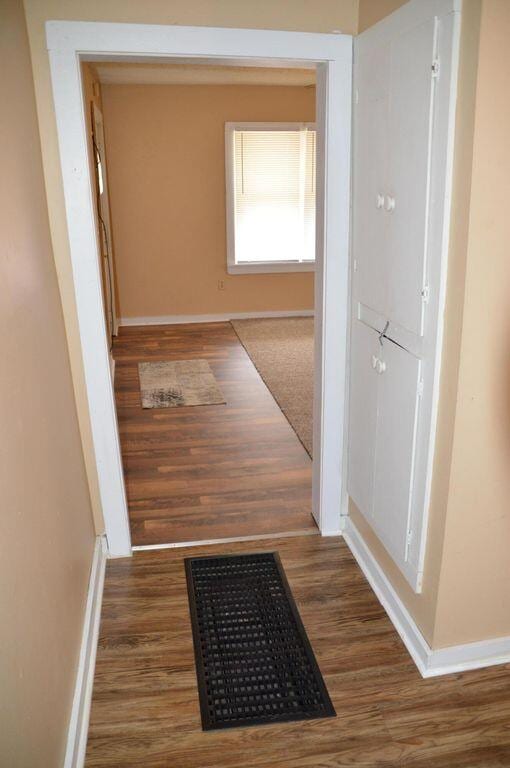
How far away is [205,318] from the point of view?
692 cm

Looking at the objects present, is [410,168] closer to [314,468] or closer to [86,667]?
[314,468]

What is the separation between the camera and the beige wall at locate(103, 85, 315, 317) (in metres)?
6.22

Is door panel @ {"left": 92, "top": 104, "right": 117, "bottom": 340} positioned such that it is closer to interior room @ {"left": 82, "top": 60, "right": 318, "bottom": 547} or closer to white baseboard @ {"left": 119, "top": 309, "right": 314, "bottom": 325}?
interior room @ {"left": 82, "top": 60, "right": 318, "bottom": 547}

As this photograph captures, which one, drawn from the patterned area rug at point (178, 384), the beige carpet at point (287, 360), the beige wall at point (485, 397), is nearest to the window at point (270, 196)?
the beige carpet at point (287, 360)

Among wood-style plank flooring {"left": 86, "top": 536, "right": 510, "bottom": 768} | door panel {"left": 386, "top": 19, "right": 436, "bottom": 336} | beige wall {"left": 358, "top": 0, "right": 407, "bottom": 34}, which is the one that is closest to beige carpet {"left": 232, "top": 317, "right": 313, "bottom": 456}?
wood-style plank flooring {"left": 86, "top": 536, "right": 510, "bottom": 768}

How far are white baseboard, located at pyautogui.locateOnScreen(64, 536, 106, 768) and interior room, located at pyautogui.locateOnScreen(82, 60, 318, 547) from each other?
1.93 meters

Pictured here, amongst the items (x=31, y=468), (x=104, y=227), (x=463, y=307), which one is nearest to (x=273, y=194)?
(x=104, y=227)

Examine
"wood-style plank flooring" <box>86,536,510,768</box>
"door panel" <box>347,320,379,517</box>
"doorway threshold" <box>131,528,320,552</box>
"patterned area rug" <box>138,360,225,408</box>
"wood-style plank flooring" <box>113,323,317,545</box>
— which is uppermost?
"door panel" <box>347,320,379,517</box>

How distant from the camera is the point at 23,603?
4.55 ft

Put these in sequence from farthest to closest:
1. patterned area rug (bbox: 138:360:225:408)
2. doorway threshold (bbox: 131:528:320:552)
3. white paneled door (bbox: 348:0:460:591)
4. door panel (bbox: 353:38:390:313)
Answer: patterned area rug (bbox: 138:360:225:408)
doorway threshold (bbox: 131:528:320:552)
door panel (bbox: 353:38:390:313)
white paneled door (bbox: 348:0:460:591)

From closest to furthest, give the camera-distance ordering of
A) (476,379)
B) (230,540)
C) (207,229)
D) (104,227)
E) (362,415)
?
(476,379) → (362,415) → (230,540) → (104,227) → (207,229)

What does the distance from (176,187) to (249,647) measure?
5.25 metres

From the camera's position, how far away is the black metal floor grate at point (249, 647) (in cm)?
192

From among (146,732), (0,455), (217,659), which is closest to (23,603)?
(0,455)
